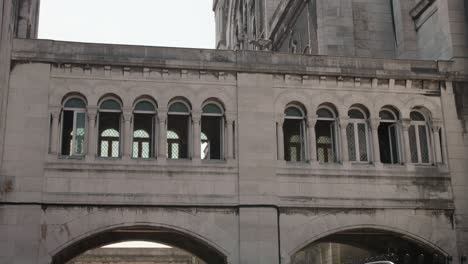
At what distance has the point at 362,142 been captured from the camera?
28.6m

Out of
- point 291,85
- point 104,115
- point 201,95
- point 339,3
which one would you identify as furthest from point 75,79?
point 339,3

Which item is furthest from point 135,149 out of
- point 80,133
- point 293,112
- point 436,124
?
point 436,124

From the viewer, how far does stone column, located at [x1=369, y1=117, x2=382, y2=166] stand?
2798 centimetres

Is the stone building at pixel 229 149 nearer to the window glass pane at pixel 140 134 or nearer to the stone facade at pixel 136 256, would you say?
the window glass pane at pixel 140 134

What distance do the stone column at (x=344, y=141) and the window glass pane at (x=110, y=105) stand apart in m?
8.61

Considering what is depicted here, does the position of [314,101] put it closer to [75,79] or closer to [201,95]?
[201,95]

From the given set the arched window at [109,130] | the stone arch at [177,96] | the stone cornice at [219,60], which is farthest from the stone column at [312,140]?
the arched window at [109,130]

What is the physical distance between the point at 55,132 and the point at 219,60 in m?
6.69

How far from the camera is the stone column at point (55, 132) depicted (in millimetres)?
26000

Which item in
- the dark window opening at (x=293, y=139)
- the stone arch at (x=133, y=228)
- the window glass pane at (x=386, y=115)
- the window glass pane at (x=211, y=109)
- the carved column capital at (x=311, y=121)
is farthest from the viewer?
the window glass pane at (x=386, y=115)

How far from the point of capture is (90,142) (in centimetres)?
2614

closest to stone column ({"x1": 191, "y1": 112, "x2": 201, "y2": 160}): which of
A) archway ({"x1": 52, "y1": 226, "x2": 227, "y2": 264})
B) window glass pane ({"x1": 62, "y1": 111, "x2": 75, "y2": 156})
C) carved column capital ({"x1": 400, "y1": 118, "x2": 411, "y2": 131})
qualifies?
archway ({"x1": 52, "y1": 226, "x2": 227, "y2": 264})

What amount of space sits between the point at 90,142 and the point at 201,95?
4.49m

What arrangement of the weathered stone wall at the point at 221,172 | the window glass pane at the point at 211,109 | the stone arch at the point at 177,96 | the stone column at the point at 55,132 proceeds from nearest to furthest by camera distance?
the weathered stone wall at the point at 221,172 < the stone column at the point at 55,132 < the stone arch at the point at 177,96 < the window glass pane at the point at 211,109
